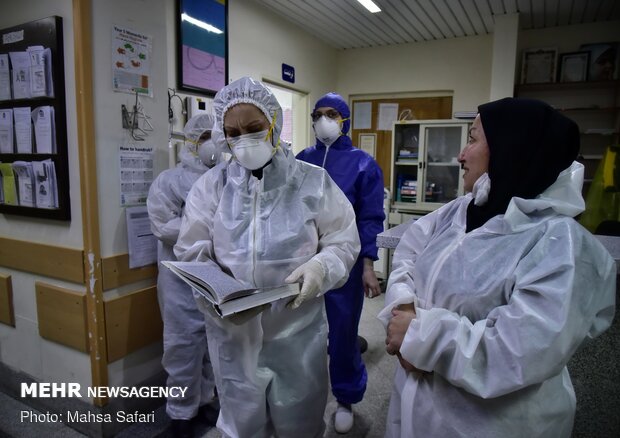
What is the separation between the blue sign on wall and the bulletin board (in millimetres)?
2242

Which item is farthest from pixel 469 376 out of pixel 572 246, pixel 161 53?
pixel 161 53

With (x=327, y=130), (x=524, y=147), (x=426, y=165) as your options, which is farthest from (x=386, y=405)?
(x=426, y=165)

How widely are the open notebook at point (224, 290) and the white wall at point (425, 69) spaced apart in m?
3.84

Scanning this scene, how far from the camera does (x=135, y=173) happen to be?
74.4 inches

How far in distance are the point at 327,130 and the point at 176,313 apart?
114 centimetres

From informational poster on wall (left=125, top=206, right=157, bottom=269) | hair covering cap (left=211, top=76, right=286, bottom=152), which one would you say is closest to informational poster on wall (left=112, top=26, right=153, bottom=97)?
informational poster on wall (left=125, top=206, right=157, bottom=269)

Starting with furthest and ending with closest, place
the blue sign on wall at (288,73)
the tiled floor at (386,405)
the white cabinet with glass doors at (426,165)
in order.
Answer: the white cabinet with glass doors at (426,165), the blue sign on wall at (288,73), the tiled floor at (386,405)

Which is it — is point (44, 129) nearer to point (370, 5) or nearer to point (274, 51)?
point (274, 51)

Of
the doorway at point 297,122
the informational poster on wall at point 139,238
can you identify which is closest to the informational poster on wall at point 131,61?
the informational poster on wall at point 139,238

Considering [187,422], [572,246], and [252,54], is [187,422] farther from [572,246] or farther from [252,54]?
[252,54]

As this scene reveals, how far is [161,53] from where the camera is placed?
1962 millimetres

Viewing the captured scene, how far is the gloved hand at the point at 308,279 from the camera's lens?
1077 mm

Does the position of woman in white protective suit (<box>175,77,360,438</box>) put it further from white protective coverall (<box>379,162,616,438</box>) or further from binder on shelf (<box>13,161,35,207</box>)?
binder on shelf (<box>13,161,35,207</box>)

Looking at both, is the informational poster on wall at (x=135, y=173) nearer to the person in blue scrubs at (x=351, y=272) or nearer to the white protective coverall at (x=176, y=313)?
the white protective coverall at (x=176, y=313)
